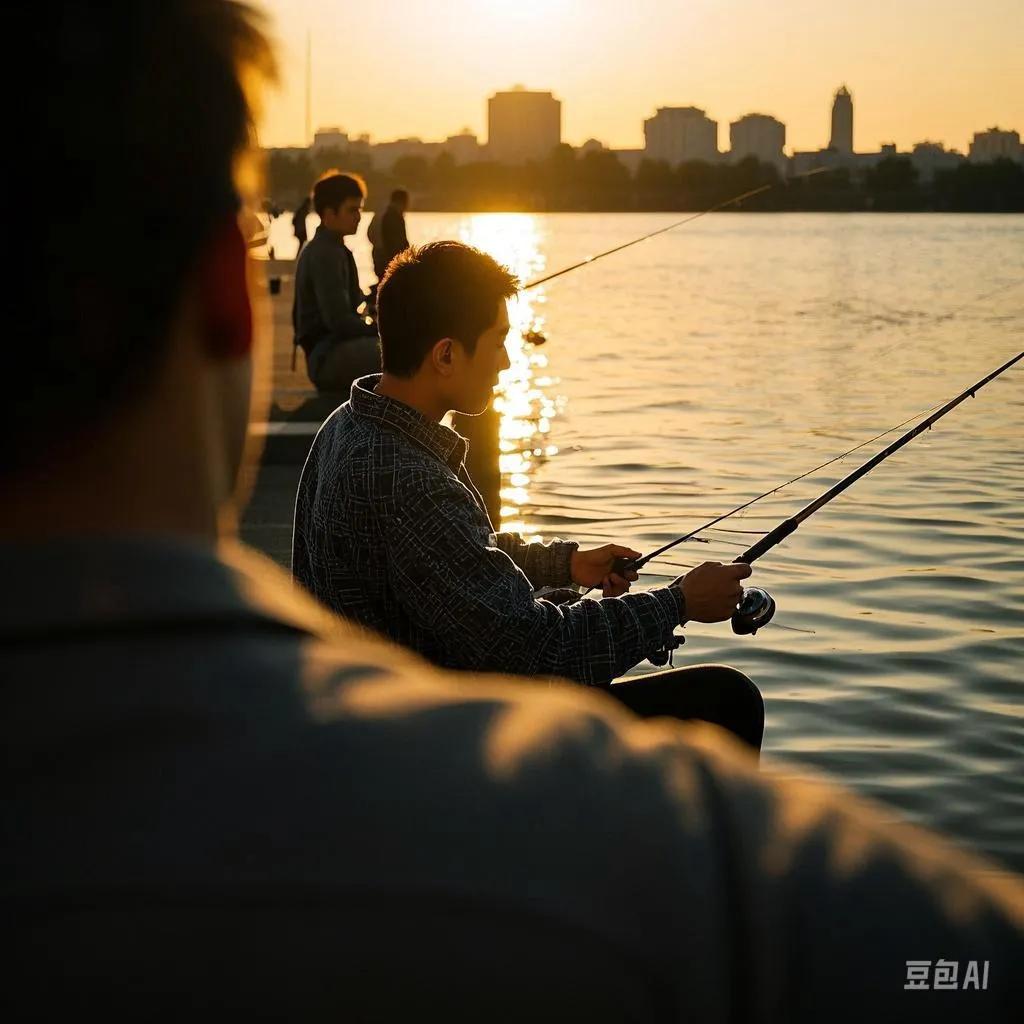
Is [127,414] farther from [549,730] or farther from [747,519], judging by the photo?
[747,519]

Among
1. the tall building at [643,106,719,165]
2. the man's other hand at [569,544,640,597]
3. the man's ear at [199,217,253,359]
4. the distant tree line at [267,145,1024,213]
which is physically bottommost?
the man's other hand at [569,544,640,597]

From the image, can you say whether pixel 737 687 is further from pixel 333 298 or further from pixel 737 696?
pixel 333 298

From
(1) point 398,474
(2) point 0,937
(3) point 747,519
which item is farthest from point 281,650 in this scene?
(3) point 747,519

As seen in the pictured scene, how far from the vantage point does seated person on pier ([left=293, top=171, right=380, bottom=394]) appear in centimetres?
1145

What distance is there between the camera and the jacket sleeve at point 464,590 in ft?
10.6

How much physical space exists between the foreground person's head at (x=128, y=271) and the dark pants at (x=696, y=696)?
9.51 feet

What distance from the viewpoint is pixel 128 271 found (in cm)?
92

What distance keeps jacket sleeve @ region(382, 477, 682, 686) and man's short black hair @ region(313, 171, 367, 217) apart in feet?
27.3

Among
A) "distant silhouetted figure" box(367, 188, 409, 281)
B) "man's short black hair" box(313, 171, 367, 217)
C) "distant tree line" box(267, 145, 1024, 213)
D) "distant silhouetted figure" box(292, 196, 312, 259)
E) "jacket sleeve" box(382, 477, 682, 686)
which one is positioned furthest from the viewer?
"distant tree line" box(267, 145, 1024, 213)

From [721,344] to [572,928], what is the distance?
28.0 m

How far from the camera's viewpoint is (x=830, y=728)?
21.4 feet

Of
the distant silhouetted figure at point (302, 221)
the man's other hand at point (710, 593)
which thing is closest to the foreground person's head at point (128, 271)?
the man's other hand at point (710, 593)

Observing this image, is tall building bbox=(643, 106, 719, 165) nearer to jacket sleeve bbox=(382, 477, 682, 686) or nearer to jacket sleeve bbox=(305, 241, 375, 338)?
jacket sleeve bbox=(305, 241, 375, 338)

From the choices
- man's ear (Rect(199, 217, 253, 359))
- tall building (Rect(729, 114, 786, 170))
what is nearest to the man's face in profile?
man's ear (Rect(199, 217, 253, 359))
